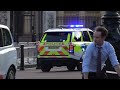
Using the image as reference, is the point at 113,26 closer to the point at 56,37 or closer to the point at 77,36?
the point at 56,37

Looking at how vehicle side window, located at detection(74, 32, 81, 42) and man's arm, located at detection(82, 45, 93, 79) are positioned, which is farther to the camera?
vehicle side window, located at detection(74, 32, 81, 42)

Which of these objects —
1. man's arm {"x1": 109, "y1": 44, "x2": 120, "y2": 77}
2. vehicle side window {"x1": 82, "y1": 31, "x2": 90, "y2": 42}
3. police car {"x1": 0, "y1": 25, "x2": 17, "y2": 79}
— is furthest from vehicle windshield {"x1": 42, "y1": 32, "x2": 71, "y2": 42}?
man's arm {"x1": 109, "y1": 44, "x2": 120, "y2": 77}

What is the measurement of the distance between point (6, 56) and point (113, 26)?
7.53ft

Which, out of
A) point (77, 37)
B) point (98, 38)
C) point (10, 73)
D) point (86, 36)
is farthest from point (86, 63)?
point (86, 36)

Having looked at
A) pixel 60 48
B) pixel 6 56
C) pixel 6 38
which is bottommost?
pixel 60 48

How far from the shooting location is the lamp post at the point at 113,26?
765 cm

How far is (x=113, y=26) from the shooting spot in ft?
27.1

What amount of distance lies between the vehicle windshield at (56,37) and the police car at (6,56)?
18.3ft

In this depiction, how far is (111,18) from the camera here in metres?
8.44

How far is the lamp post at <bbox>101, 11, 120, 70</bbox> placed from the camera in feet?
25.1

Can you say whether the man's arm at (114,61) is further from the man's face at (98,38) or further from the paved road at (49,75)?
the paved road at (49,75)

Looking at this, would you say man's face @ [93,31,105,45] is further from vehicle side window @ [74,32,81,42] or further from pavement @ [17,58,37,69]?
pavement @ [17,58,37,69]

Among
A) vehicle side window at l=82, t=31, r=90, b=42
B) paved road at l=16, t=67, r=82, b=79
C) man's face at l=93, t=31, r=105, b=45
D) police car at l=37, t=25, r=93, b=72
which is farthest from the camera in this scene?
vehicle side window at l=82, t=31, r=90, b=42

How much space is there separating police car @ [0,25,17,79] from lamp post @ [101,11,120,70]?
2.14 metres
